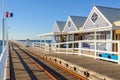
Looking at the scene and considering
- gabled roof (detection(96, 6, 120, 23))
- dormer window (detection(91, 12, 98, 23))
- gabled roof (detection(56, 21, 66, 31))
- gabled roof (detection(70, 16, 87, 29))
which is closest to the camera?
gabled roof (detection(96, 6, 120, 23))

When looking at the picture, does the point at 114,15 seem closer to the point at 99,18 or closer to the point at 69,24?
the point at 99,18

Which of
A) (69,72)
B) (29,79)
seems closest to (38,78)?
(29,79)

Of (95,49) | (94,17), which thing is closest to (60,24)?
(94,17)

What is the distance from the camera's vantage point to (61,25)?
46.1m

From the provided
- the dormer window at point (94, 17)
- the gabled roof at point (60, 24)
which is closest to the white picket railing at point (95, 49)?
the dormer window at point (94, 17)

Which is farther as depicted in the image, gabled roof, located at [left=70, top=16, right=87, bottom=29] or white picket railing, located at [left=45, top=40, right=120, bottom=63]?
gabled roof, located at [left=70, top=16, right=87, bottom=29]

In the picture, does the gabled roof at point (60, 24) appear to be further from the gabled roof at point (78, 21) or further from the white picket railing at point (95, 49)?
the white picket railing at point (95, 49)

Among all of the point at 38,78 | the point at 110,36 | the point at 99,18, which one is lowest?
the point at 38,78

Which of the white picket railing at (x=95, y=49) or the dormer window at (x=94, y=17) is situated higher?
the dormer window at (x=94, y=17)

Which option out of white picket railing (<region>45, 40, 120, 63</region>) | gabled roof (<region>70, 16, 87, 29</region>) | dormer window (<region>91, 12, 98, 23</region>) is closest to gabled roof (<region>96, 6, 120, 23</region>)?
dormer window (<region>91, 12, 98, 23</region>)

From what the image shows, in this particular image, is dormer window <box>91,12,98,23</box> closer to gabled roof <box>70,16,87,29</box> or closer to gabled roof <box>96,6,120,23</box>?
gabled roof <box>96,6,120,23</box>

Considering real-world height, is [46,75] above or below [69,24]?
below

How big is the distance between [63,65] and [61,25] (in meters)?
32.7

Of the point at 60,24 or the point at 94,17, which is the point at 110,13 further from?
the point at 60,24
